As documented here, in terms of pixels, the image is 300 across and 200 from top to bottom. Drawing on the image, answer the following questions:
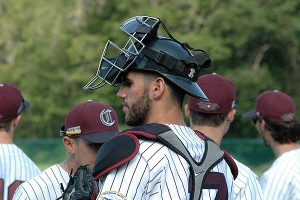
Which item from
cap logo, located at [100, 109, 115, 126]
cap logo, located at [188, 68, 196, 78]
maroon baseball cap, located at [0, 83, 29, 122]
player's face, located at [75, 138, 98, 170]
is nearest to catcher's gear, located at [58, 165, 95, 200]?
cap logo, located at [188, 68, 196, 78]

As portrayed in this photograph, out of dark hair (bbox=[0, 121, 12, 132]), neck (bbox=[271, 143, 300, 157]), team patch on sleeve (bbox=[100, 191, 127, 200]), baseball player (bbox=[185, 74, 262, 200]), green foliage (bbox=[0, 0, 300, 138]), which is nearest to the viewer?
team patch on sleeve (bbox=[100, 191, 127, 200])

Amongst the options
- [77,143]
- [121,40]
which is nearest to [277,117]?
[77,143]

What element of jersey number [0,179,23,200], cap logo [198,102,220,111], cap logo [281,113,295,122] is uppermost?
cap logo [198,102,220,111]

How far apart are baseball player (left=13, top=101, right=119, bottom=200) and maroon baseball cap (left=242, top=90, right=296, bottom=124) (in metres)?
1.74

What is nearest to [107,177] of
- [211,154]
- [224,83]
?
[211,154]

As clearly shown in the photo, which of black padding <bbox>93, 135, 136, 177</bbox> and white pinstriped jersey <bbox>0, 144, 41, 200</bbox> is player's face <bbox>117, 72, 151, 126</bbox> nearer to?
black padding <bbox>93, 135, 136, 177</bbox>

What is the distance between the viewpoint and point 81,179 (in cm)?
355

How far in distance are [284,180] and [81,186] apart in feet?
8.98

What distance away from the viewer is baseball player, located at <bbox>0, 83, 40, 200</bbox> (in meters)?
5.68

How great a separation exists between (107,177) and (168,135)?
1.05ft

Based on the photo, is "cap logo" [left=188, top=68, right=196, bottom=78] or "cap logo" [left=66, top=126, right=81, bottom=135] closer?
"cap logo" [left=188, top=68, right=196, bottom=78]

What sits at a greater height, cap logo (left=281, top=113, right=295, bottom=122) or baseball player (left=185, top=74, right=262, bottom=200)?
baseball player (left=185, top=74, right=262, bottom=200)

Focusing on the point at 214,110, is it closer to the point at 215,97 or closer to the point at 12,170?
the point at 215,97

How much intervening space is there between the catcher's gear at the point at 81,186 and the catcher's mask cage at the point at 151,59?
0.40 metres
